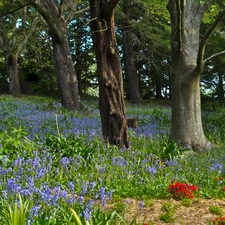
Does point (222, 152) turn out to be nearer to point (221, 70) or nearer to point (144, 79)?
point (221, 70)

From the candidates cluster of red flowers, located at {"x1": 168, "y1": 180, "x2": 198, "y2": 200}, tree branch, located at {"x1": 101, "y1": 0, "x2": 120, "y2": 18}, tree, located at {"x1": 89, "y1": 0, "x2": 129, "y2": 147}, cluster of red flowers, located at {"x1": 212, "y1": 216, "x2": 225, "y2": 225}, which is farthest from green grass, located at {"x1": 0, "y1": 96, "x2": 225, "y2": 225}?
tree branch, located at {"x1": 101, "y1": 0, "x2": 120, "y2": 18}

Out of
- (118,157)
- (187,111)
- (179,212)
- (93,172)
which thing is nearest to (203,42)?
(187,111)

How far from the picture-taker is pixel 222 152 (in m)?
7.73

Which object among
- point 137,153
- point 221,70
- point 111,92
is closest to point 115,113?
point 111,92

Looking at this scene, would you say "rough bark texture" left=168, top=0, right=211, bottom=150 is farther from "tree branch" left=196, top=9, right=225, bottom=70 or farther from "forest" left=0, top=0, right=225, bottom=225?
"tree branch" left=196, top=9, right=225, bottom=70

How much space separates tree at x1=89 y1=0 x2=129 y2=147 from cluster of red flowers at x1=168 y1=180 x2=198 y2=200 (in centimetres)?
245

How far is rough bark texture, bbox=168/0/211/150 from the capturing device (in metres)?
8.30

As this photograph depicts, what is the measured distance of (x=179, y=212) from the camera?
4.60 meters

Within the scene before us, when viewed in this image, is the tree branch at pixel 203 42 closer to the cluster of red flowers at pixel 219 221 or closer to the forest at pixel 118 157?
the forest at pixel 118 157

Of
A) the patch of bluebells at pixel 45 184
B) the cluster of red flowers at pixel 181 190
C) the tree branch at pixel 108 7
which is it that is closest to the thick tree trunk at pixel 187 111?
the tree branch at pixel 108 7

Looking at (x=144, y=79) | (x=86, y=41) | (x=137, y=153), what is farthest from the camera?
(x=144, y=79)

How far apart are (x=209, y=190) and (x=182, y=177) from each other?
51 cm

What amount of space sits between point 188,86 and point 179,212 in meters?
4.37

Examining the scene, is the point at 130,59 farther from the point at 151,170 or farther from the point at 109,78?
the point at 151,170
